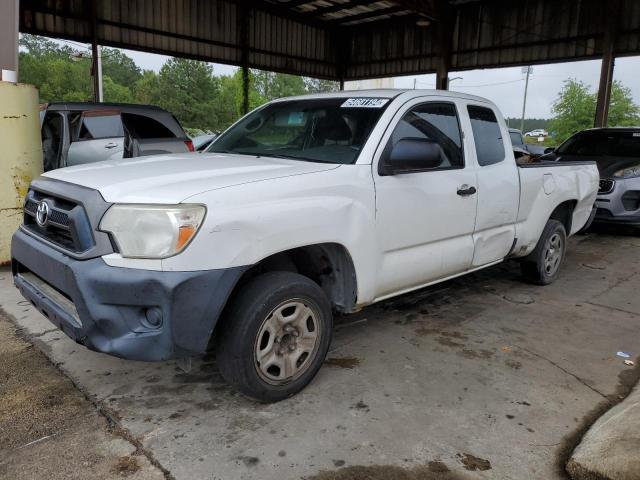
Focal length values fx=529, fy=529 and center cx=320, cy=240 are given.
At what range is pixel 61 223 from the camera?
9.13ft

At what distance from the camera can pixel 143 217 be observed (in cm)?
248

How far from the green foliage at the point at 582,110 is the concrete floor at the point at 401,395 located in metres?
25.2

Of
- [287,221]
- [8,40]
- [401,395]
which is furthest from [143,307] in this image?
[8,40]

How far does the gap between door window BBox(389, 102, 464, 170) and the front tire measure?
1345 millimetres

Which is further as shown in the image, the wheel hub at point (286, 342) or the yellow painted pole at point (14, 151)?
the yellow painted pole at point (14, 151)

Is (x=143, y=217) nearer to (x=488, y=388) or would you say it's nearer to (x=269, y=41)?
(x=488, y=388)

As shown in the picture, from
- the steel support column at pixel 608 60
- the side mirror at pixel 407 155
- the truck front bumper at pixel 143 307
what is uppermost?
the steel support column at pixel 608 60

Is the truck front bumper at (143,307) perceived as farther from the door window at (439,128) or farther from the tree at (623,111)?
the tree at (623,111)

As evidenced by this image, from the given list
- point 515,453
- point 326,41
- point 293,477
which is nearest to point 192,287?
point 293,477

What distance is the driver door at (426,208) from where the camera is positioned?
3.41m

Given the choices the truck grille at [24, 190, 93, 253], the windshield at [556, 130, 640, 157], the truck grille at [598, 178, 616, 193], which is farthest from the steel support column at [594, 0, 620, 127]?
the truck grille at [24, 190, 93, 253]

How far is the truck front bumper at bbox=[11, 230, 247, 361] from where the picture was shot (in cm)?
243

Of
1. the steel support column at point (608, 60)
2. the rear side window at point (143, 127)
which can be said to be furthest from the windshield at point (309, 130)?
→ the steel support column at point (608, 60)

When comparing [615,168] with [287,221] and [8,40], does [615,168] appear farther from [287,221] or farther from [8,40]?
[8,40]
